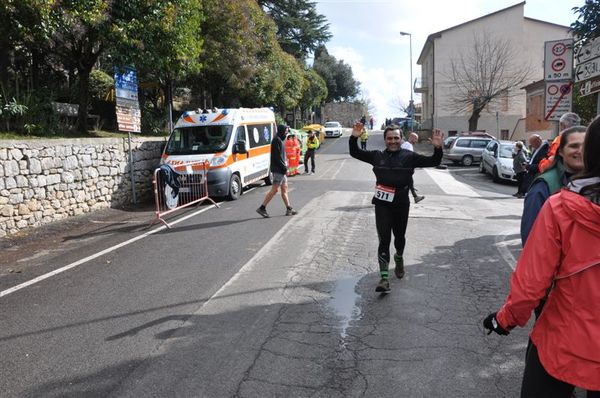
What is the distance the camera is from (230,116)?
13805 millimetres

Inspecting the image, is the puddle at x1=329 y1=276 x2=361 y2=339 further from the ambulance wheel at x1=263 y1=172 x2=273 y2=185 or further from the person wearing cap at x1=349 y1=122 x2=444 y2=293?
the ambulance wheel at x1=263 y1=172 x2=273 y2=185

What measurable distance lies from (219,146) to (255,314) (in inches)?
353

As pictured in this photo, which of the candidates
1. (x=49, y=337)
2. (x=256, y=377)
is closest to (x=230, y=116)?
(x=49, y=337)

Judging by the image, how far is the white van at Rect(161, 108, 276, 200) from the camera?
12.8 meters

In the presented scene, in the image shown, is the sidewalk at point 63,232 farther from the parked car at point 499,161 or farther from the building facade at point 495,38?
the building facade at point 495,38

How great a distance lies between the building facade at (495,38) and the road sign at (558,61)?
3810 cm

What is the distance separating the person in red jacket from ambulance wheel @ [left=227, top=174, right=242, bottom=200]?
437 inches

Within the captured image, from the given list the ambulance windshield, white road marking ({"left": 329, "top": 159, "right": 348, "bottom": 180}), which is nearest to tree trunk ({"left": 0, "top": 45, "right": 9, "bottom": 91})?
the ambulance windshield

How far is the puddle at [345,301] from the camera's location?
479 cm

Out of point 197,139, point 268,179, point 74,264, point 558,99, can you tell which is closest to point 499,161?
point 268,179

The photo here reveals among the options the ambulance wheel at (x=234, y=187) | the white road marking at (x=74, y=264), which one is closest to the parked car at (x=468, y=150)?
the ambulance wheel at (x=234, y=187)

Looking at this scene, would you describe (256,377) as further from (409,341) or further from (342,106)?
(342,106)

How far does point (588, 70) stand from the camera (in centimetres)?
684

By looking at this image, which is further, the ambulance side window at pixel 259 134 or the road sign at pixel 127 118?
the ambulance side window at pixel 259 134
